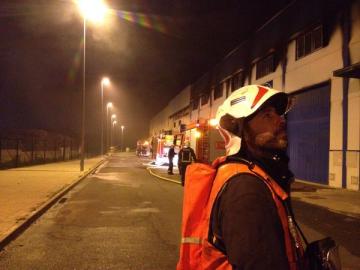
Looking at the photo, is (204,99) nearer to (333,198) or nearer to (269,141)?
(333,198)

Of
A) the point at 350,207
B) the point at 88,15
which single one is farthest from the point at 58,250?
the point at 88,15

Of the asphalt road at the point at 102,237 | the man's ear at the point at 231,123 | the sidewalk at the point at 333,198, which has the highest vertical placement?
the man's ear at the point at 231,123

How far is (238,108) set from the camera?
2.12 metres

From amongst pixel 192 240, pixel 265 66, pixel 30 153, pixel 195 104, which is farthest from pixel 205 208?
pixel 30 153

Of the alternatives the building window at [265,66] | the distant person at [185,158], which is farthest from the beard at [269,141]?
the building window at [265,66]

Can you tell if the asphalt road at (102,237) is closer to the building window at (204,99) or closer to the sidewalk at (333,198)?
the sidewalk at (333,198)

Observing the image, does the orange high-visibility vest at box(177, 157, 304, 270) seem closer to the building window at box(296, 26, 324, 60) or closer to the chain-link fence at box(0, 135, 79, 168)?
the building window at box(296, 26, 324, 60)

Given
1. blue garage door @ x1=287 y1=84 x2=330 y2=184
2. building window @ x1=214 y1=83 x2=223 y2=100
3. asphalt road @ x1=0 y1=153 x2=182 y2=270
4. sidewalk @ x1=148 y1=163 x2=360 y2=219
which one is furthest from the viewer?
building window @ x1=214 y1=83 x2=223 y2=100

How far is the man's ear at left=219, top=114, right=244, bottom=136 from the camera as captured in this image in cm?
211

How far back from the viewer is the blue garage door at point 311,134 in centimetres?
2094

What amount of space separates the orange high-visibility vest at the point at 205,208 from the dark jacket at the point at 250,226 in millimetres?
55

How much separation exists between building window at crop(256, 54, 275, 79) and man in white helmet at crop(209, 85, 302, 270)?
25323 mm

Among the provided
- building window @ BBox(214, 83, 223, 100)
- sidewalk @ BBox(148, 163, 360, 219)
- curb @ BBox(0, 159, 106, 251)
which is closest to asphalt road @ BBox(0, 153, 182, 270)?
curb @ BBox(0, 159, 106, 251)

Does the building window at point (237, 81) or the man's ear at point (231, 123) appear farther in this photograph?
the building window at point (237, 81)
